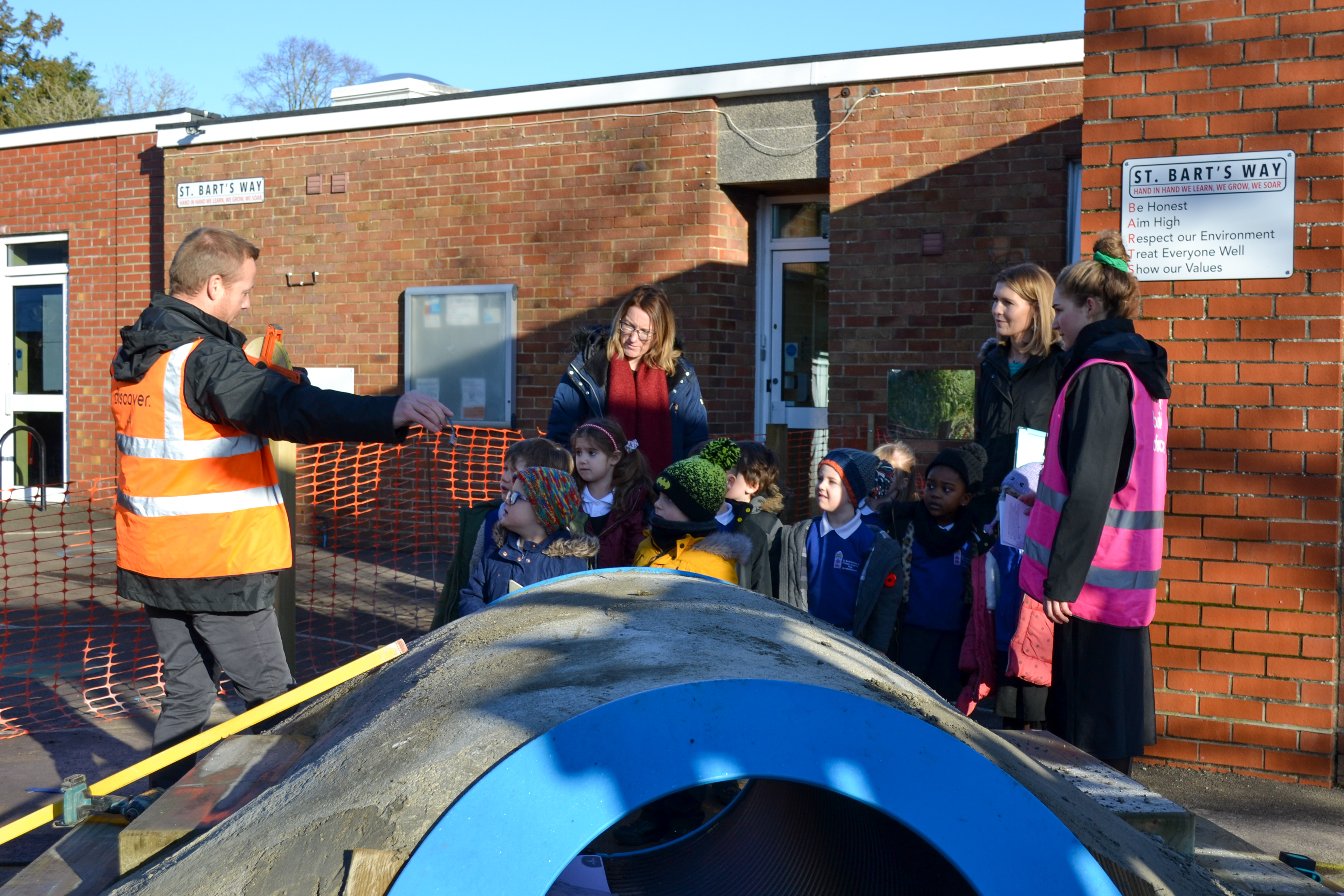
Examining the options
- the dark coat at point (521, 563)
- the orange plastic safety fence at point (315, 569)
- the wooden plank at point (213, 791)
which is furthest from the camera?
the orange plastic safety fence at point (315, 569)

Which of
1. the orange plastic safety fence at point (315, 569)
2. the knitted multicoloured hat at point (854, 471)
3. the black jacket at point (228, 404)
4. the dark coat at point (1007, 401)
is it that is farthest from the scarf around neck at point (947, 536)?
the orange plastic safety fence at point (315, 569)

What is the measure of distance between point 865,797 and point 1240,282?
11.2ft

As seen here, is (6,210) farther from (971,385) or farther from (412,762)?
(412,762)

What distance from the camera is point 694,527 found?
3930 mm

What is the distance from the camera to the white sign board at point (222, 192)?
1089 cm

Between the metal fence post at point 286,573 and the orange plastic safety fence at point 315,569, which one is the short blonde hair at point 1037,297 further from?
the orange plastic safety fence at point 315,569

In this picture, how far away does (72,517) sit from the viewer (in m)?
12.3

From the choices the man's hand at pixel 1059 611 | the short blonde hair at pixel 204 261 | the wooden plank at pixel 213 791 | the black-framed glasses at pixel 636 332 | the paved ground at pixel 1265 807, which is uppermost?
the short blonde hair at pixel 204 261

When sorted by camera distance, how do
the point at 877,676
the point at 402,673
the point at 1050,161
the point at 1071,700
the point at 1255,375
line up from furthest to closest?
the point at 1050,161 → the point at 1255,375 → the point at 1071,700 → the point at 402,673 → the point at 877,676

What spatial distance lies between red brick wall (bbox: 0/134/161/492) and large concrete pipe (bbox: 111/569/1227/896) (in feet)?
36.5

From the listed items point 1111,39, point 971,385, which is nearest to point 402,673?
point 1111,39

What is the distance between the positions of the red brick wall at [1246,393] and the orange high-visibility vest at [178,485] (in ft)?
11.3

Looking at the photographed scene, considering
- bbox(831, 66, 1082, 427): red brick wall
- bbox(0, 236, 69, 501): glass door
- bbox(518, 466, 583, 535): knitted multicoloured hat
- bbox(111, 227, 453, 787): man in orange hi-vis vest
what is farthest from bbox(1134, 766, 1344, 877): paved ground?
bbox(0, 236, 69, 501): glass door

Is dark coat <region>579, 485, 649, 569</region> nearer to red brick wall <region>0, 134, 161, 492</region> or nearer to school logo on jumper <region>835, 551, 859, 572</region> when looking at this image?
school logo on jumper <region>835, 551, 859, 572</region>
